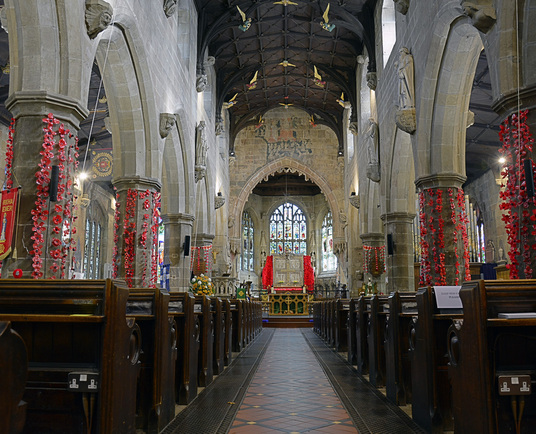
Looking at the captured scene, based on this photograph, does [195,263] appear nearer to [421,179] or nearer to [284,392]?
[421,179]

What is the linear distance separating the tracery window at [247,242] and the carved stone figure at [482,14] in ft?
83.8

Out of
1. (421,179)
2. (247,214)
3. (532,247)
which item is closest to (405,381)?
(532,247)

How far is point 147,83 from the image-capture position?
10.1 metres

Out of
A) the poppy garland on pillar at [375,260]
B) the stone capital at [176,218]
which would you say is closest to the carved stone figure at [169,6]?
the stone capital at [176,218]

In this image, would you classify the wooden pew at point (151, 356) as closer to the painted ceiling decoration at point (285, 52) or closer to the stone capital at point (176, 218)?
the stone capital at point (176, 218)

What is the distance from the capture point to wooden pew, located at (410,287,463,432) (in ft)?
12.5

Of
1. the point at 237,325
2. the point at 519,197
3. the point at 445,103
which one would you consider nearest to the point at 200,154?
the point at 237,325

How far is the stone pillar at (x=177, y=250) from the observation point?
13656 mm

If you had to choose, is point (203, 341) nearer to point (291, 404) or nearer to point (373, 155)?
point (291, 404)

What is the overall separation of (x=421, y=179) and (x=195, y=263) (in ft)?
34.1

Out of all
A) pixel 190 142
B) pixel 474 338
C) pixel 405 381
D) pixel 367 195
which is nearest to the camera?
pixel 474 338

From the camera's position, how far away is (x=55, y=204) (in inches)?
234

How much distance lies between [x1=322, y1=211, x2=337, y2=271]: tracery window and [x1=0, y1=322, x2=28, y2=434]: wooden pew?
29.0 metres

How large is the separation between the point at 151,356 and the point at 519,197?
14.0 ft
